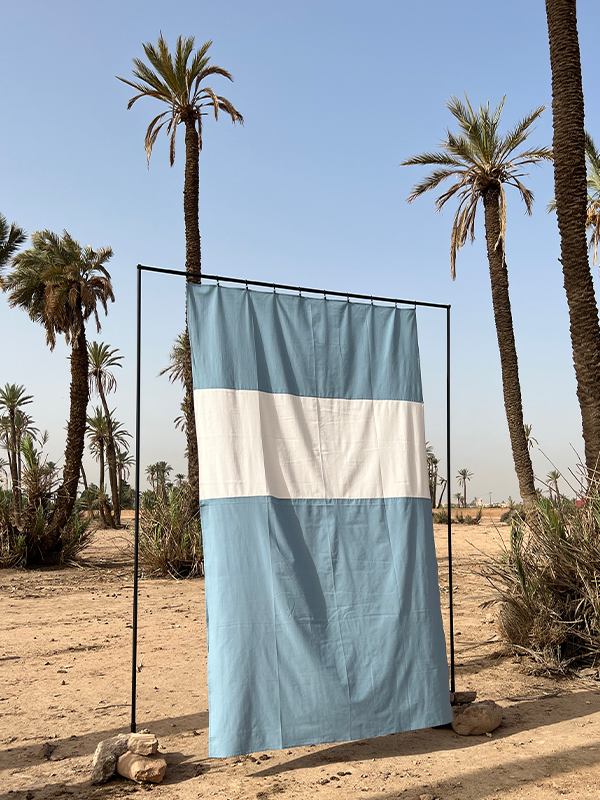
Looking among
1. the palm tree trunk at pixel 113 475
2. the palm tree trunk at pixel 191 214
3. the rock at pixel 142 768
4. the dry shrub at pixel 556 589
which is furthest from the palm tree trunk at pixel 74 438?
the palm tree trunk at pixel 113 475

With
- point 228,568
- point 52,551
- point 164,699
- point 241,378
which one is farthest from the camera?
point 52,551

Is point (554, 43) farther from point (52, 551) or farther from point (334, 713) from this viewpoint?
point (52, 551)

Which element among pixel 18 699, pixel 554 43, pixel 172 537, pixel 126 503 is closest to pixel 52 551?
pixel 172 537

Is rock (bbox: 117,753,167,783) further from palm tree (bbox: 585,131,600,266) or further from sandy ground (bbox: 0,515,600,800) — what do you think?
palm tree (bbox: 585,131,600,266)

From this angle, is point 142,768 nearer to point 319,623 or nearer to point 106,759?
point 106,759

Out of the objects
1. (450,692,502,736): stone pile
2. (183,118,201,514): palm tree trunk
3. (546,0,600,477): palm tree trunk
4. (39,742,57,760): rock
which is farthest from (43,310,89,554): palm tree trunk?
(450,692,502,736): stone pile

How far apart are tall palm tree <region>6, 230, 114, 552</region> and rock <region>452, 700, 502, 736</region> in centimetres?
1375

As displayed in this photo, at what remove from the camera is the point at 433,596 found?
15.1 feet

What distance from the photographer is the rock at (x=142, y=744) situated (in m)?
3.96

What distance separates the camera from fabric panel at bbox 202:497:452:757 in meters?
3.94

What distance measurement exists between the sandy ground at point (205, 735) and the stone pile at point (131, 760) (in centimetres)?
7

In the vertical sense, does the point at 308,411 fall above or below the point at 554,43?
below

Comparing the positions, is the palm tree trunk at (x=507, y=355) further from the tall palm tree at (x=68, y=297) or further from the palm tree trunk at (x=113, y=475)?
the palm tree trunk at (x=113, y=475)

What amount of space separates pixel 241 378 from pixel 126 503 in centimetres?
6562
